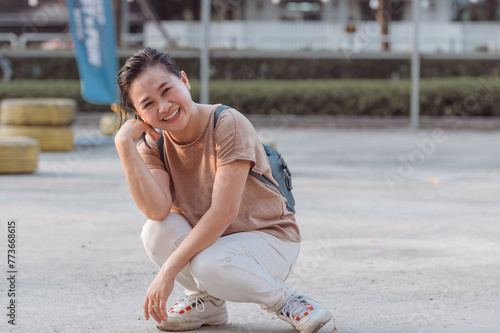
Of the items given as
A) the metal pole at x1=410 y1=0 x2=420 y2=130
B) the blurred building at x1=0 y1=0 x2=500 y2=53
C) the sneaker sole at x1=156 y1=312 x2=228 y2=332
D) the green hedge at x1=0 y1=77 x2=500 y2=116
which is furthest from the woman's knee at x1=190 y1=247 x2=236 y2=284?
the blurred building at x1=0 y1=0 x2=500 y2=53

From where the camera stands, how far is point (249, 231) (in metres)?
3.24

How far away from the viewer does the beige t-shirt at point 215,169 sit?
3.10 metres

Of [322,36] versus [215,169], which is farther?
[322,36]

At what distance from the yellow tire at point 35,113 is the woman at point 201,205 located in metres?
8.29

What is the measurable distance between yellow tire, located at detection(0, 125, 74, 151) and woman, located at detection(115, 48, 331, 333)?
27.2 ft

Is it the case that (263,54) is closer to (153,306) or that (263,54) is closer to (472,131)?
(472,131)

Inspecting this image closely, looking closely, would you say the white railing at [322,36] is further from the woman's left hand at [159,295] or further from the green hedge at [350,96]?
the woman's left hand at [159,295]

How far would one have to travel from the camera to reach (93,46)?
12234 mm

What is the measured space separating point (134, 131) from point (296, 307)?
3.03 ft

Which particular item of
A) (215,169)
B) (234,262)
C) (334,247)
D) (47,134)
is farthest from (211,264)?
(47,134)

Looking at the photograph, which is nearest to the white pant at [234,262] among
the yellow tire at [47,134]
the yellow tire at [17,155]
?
the yellow tire at [17,155]

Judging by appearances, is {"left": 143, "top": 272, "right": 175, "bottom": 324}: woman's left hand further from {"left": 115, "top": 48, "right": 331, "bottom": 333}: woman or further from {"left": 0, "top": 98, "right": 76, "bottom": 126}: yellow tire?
{"left": 0, "top": 98, "right": 76, "bottom": 126}: yellow tire

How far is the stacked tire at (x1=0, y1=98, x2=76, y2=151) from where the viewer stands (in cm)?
1128

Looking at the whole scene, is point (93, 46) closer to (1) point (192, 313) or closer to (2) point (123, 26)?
(1) point (192, 313)
